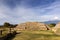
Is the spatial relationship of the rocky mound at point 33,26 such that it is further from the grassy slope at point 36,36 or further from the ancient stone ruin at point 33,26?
the grassy slope at point 36,36


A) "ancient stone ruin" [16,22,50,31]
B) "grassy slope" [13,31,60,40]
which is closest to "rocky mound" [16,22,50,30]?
"ancient stone ruin" [16,22,50,31]

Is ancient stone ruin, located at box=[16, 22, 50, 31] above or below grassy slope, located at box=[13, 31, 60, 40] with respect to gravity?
above

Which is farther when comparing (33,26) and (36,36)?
(33,26)

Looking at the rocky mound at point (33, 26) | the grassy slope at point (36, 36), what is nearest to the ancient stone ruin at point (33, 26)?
the rocky mound at point (33, 26)

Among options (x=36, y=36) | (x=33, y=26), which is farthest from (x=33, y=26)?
(x=36, y=36)

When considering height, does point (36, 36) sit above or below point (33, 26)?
below

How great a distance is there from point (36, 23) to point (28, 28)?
4.47 metres

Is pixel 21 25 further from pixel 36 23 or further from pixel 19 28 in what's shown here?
pixel 36 23

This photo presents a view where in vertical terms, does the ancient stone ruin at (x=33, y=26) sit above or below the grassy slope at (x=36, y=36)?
above

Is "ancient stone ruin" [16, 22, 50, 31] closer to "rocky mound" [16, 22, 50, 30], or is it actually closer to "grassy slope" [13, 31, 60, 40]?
"rocky mound" [16, 22, 50, 30]

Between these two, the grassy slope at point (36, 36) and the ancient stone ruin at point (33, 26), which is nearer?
the grassy slope at point (36, 36)

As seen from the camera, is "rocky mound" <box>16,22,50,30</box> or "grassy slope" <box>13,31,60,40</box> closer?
"grassy slope" <box>13,31,60,40</box>

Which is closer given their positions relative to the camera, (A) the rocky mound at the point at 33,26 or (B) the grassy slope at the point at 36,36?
(B) the grassy slope at the point at 36,36

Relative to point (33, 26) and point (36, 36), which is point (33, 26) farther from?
point (36, 36)
